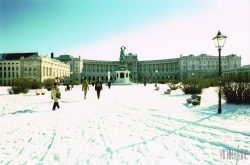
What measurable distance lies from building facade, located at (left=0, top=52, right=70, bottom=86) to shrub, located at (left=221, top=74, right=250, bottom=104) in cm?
6443

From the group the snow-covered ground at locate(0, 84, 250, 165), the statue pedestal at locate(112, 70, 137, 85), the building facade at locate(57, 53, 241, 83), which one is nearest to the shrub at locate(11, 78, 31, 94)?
the snow-covered ground at locate(0, 84, 250, 165)

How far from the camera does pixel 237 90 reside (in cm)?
1173

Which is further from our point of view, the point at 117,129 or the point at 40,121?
the point at 40,121

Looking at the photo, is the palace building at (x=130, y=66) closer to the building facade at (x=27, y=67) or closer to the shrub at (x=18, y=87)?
the building facade at (x=27, y=67)

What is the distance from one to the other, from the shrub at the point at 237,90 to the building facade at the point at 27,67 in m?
64.4

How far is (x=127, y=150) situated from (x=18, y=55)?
90.6 meters

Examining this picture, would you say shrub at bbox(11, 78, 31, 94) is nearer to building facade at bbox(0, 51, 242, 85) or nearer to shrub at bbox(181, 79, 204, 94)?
shrub at bbox(181, 79, 204, 94)

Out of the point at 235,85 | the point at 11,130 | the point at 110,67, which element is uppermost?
the point at 110,67

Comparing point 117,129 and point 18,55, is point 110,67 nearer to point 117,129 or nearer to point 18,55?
point 18,55

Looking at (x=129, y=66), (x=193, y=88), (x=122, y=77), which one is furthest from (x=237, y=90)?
(x=129, y=66)

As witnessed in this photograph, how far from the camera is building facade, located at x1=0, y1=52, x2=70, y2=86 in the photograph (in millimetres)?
73062

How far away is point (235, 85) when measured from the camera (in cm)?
1172

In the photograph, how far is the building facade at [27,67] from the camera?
73062mm

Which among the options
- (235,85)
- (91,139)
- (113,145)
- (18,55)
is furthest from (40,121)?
(18,55)
